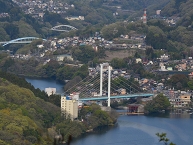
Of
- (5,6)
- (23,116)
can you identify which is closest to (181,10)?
(5,6)

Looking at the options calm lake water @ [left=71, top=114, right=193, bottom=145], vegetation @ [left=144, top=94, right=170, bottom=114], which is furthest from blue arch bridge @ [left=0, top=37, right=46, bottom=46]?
calm lake water @ [left=71, top=114, right=193, bottom=145]

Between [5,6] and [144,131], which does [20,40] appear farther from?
[144,131]

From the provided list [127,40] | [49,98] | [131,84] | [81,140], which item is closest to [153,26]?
[127,40]

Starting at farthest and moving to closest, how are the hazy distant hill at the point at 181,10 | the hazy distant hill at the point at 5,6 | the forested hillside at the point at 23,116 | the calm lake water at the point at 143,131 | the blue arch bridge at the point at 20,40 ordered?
the hazy distant hill at the point at 5,6, the hazy distant hill at the point at 181,10, the blue arch bridge at the point at 20,40, the calm lake water at the point at 143,131, the forested hillside at the point at 23,116

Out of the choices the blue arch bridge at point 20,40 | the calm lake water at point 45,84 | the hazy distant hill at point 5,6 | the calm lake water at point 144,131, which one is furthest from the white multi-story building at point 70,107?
the hazy distant hill at point 5,6

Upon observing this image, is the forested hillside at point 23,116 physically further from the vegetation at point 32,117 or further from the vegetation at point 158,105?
the vegetation at point 158,105

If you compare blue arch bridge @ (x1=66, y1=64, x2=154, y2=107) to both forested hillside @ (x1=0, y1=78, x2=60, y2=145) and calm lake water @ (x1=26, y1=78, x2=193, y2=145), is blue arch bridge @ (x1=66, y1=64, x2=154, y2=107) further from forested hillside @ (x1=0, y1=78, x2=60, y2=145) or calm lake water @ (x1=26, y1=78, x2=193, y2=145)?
forested hillside @ (x1=0, y1=78, x2=60, y2=145)

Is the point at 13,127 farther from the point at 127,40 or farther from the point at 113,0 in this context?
the point at 113,0
